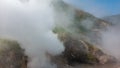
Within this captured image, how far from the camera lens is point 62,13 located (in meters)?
39.3

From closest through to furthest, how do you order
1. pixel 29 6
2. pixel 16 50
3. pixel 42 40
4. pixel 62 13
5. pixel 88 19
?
pixel 16 50
pixel 42 40
pixel 29 6
pixel 62 13
pixel 88 19

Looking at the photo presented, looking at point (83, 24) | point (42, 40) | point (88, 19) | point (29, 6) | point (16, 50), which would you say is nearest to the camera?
point (16, 50)

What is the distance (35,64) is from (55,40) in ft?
14.8

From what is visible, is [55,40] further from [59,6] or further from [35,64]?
[59,6]

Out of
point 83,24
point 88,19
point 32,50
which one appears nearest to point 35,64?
point 32,50

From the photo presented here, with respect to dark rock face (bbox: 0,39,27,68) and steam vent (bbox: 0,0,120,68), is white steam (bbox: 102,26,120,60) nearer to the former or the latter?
steam vent (bbox: 0,0,120,68)

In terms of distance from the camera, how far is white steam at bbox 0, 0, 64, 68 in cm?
2441

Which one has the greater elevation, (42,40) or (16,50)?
(42,40)

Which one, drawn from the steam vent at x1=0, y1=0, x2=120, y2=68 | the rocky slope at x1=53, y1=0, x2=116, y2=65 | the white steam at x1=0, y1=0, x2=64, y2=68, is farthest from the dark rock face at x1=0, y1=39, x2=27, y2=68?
the rocky slope at x1=53, y1=0, x2=116, y2=65

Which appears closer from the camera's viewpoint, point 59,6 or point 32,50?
point 32,50

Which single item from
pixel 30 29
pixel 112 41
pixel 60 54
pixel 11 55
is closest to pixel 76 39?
pixel 60 54

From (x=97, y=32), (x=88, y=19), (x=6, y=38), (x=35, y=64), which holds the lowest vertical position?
(x=35, y=64)

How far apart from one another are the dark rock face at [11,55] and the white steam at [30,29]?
574 millimetres

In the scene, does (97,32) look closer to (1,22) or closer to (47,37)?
(47,37)
